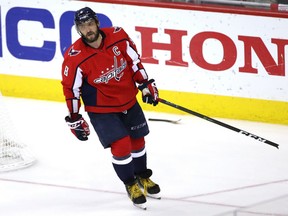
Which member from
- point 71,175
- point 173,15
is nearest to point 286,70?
point 173,15

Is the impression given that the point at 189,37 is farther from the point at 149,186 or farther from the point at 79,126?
the point at 79,126

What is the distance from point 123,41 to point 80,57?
0.30 m

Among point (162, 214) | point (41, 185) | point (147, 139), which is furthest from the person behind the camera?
point (147, 139)

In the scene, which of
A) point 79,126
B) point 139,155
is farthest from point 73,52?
point 139,155

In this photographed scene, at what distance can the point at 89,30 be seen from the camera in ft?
18.9

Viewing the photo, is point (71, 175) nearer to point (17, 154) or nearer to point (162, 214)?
point (17, 154)

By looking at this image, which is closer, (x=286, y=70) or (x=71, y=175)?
(x=71, y=175)

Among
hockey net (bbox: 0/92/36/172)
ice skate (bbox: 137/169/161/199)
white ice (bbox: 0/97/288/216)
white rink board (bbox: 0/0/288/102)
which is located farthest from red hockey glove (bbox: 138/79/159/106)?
white rink board (bbox: 0/0/288/102)

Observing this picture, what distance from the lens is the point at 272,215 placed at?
18.2 ft

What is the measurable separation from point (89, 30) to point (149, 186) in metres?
1.09

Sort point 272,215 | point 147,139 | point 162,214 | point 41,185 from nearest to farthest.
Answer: point 272,215 < point 162,214 < point 41,185 < point 147,139

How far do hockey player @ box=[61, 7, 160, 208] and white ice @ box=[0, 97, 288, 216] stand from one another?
34cm

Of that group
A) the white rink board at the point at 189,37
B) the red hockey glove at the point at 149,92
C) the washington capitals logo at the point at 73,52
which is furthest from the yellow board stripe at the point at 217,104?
the washington capitals logo at the point at 73,52

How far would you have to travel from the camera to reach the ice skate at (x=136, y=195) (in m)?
5.99
